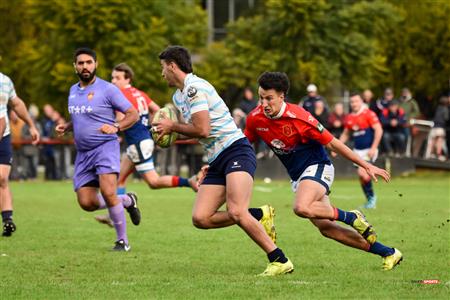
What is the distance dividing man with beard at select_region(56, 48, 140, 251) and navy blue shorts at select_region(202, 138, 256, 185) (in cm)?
221

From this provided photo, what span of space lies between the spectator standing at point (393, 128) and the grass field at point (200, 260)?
36.7 feet

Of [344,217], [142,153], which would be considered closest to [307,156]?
[344,217]

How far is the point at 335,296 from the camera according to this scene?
29.3 ft

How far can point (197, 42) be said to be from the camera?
46.9 meters

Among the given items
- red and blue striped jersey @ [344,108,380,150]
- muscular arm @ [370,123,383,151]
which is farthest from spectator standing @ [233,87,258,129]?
muscular arm @ [370,123,383,151]

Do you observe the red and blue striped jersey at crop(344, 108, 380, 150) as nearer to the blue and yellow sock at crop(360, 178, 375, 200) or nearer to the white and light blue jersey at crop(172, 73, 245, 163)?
the blue and yellow sock at crop(360, 178, 375, 200)

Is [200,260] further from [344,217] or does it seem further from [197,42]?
[197,42]

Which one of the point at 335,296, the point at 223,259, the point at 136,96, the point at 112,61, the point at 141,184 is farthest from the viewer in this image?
the point at 112,61

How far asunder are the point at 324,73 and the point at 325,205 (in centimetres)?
2972

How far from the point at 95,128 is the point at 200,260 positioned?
6.28 ft

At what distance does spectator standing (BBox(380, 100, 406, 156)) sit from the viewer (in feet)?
101

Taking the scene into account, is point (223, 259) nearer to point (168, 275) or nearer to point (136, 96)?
point (168, 275)

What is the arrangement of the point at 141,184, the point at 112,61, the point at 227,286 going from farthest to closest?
the point at 112,61 → the point at 141,184 → the point at 227,286

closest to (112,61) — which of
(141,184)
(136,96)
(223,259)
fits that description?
(141,184)
